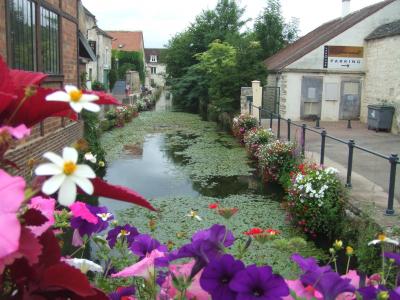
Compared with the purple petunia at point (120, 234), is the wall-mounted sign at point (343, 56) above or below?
above

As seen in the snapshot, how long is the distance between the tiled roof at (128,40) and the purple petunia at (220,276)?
209 feet

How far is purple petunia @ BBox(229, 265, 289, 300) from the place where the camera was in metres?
1.16

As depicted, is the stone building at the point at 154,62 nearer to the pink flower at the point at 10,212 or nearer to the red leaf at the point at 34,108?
the red leaf at the point at 34,108

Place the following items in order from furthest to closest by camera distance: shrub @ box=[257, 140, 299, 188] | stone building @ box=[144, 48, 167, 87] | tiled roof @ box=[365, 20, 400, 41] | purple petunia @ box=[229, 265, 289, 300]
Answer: stone building @ box=[144, 48, 167, 87]
tiled roof @ box=[365, 20, 400, 41]
shrub @ box=[257, 140, 299, 188]
purple petunia @ box=[229, 265, 289, 300]

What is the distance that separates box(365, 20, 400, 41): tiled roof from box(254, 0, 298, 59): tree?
11.2 meters

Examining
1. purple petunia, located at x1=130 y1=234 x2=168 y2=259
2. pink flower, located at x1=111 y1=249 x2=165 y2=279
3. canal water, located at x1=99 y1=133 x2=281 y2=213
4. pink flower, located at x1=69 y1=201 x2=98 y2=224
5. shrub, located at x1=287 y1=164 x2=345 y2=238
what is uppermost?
pink flower, located at x1=69 y1=201 x2=98 y2=224

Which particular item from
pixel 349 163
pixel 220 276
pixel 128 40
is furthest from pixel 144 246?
pixel 128 40

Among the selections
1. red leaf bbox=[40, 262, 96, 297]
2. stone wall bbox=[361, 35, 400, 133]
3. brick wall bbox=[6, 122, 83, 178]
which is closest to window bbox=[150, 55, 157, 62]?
stone wall bbox=[361, 35, 400, 133]

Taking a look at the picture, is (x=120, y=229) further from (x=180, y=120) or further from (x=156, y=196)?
(x=180, y=120)

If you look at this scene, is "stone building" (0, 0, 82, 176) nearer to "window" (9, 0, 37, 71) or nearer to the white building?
"window" (9, 0, 37, 71)

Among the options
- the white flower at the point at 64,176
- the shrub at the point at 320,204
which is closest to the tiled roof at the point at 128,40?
the shrub at the point at 320,204

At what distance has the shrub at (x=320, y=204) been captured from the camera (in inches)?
287

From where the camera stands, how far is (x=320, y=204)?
7.33m

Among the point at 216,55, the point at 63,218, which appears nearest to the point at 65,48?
the point at 63,218
